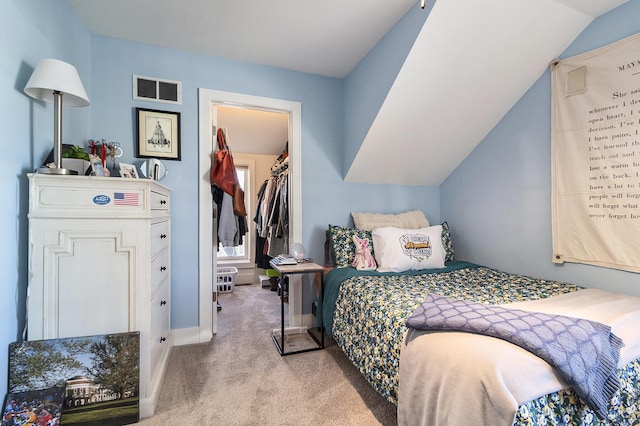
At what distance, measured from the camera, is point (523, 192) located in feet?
7.41

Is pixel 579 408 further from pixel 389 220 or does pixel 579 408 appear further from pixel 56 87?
pixel 56 87

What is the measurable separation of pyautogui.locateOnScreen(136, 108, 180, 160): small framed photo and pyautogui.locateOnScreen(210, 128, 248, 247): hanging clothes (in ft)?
1.03

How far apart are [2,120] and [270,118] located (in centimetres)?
264

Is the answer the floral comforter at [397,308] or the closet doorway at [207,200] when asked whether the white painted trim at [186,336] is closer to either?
the closet doorway at [207,200]

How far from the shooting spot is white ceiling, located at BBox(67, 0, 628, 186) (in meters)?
1.81

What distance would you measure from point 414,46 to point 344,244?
1.54 metres

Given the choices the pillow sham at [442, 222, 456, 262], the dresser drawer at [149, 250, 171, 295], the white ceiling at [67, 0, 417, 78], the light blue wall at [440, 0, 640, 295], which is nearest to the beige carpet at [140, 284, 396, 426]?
the dresser drawer at [149, 250, 171, 295]

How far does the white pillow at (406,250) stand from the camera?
7.52 ft

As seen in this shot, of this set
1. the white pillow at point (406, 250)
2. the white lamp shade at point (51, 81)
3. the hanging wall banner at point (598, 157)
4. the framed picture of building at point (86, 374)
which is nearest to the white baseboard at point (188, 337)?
the framed picture of building at point (86, 374)

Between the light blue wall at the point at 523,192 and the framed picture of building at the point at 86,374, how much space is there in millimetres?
2713

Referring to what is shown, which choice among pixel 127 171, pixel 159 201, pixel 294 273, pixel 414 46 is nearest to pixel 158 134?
pixel 127 171

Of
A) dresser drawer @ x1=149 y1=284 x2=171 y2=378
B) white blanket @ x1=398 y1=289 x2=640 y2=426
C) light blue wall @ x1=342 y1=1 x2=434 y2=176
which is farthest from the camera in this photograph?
light blue wall @ x1=342 y1=1 x2=434 y2=176

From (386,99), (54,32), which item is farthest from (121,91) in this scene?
(386,99)

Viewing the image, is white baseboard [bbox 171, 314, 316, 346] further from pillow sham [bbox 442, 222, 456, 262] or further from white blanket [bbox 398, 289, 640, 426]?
pillow sham [bbox 442, 222, 456, 262]
